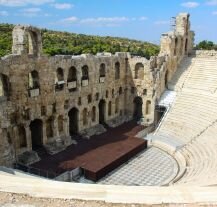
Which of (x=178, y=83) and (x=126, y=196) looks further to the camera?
(x=178, y=83)

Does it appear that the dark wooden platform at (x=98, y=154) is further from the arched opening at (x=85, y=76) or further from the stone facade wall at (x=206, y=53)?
the stone facade wall at (x=206, y=53)

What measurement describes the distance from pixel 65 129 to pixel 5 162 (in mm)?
6629

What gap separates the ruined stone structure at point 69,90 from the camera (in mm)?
21188

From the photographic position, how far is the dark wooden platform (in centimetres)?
2152

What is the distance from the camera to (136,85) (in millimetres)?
31625

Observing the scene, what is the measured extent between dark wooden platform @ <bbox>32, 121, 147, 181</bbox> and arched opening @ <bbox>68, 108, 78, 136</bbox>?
1.04 m

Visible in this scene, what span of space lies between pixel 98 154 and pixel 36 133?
4.98 meters

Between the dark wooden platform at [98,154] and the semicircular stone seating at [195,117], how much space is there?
322 cm

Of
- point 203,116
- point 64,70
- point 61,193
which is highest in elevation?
point 64,70

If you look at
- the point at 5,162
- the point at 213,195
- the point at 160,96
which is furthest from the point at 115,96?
the point at 213,195

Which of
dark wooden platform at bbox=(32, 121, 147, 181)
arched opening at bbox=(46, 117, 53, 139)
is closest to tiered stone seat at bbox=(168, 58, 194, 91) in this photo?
dark wooden platform at bbox=(32, 121, 147, 181)

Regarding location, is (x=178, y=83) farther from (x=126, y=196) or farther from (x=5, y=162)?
(x=126, y=196)

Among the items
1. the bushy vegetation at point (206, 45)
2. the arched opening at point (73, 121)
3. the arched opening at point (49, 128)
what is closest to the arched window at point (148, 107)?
the arched opening at point (73, 121)

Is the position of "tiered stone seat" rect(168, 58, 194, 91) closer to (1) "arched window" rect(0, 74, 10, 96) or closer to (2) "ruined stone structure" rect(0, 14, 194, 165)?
(2) "ruined stone structure" rect(0, 14, 194, 165)
